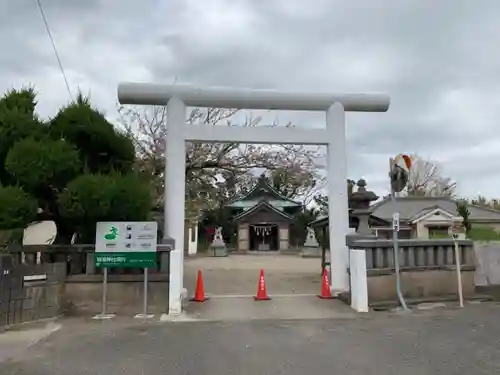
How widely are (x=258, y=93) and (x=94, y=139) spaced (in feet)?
12.2

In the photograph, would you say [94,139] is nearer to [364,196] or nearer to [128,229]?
[128,229]

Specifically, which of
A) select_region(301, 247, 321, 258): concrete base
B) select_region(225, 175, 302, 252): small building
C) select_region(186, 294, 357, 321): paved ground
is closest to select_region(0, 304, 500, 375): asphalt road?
select_region(186, 294, 357, 321): paved ground

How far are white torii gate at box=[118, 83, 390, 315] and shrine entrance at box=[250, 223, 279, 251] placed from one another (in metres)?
29.0

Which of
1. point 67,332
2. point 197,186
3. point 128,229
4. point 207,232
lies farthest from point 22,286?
point 207,232

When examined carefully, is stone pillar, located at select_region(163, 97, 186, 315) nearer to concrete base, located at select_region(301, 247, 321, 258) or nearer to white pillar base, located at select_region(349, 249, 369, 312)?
white pillar base, located at select_region(349, 249, 369, 312)

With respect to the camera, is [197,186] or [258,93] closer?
[258,93]

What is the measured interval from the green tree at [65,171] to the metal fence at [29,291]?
0.94 m

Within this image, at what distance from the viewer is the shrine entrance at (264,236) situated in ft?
129

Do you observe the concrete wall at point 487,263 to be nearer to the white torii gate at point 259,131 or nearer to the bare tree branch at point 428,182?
the white torii gate at point 259,131

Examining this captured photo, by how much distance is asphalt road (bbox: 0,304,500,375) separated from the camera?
15.9 ft

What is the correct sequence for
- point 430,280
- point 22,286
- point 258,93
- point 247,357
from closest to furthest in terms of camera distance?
1. point 247,357
2. point 22,286
3. point 430,280
4. point 258,93

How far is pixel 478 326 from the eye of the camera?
23.2 ft

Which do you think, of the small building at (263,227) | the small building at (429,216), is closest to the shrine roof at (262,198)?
the small building at (263,227)

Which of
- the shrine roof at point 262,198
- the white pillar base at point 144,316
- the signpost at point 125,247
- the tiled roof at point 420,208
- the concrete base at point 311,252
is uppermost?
the shrine roof at point 262,198
